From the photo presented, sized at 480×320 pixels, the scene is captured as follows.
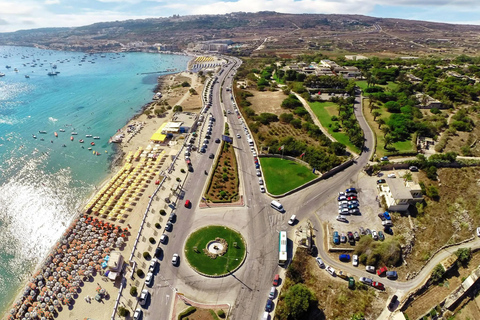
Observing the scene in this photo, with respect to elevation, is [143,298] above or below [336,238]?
below

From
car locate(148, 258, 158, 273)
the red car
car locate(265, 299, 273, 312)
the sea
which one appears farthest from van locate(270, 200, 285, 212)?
the sea

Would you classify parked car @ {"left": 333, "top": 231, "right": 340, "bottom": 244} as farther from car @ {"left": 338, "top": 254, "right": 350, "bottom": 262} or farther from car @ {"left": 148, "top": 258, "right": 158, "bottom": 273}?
car @ {"left": 148, "top": 258, "right": 158, "bottom": 273}

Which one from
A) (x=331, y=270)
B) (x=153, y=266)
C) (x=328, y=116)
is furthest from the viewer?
(x=328, y=116)

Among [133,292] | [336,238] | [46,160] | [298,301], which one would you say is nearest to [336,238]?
[336,238]

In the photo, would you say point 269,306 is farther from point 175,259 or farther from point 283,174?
point 283,174

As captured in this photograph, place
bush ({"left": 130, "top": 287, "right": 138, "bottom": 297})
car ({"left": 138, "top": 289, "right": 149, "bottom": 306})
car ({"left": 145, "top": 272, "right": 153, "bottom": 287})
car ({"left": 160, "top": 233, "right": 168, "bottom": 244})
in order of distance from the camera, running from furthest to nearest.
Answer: car ({"left": 160, "top": 233, "right": 168, "bottom": 244}) → car ({"left": 145, "top": 272, "right": 153, "bottom": 287}) → bush ({"left": 130, "top": 287, "right": 138, "bottom": 297}) → car ({"left": 138, "top": 289, "right": 149, "bottom": 306})

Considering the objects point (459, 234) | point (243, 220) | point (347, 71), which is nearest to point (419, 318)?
point (459, 234)
